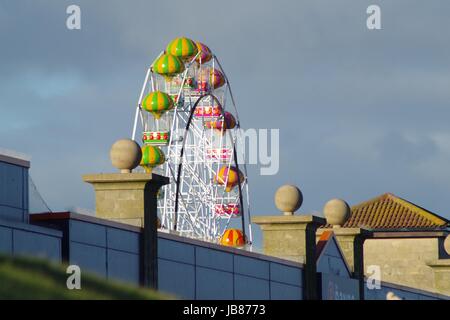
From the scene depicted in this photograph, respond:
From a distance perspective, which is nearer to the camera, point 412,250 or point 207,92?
point 412,250

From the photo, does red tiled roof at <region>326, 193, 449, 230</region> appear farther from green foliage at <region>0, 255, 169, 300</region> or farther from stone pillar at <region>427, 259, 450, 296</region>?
green foliage at <region>0, 255, 169, 300</region>

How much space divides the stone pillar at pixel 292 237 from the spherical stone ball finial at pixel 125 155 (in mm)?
8558

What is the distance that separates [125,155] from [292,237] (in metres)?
9.71

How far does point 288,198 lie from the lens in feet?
151

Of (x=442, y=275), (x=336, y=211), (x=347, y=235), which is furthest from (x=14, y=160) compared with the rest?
(x=442, y=275)

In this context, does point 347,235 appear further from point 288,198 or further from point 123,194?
point 123,194

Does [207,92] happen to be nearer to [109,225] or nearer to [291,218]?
[291,218]

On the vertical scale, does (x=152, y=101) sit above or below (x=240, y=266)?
above

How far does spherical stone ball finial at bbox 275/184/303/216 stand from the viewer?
45781 millimetres
